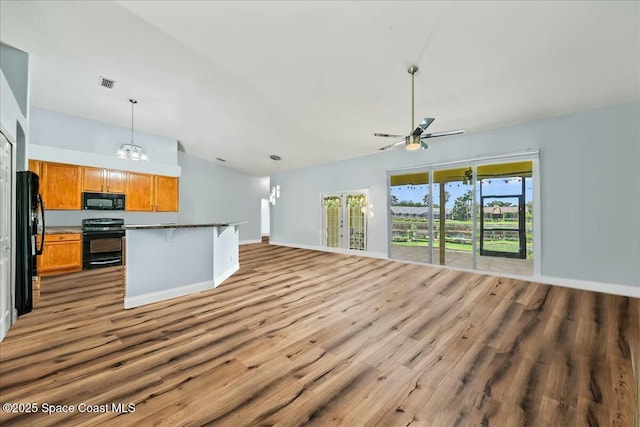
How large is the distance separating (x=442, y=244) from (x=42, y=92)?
8.53 meters

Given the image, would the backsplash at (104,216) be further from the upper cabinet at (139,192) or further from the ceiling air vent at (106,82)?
the ceiling air vent at (106,82)

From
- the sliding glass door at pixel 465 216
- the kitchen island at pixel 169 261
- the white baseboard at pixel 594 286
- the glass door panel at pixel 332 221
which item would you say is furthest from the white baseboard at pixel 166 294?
the white baseboard at pixel 594 286

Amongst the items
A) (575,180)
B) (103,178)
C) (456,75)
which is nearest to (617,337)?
(575,180)

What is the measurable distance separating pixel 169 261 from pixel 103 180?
3.55m

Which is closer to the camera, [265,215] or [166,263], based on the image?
[166,263]

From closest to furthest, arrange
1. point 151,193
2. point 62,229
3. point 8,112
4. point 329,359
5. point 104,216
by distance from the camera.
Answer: point 329,359 < point 8,112 < point 62,229 < point 104,216 < point 151,193

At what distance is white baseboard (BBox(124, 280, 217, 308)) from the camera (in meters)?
3.18

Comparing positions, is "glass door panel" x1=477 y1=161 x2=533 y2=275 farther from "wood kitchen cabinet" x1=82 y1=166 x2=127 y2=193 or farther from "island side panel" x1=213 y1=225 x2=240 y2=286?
"wood kitchen cabinet" x1=82 y1=166 x2=127 y2=193

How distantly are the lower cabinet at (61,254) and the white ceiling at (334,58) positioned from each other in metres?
2.61

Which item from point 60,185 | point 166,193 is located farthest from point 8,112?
point 166,193

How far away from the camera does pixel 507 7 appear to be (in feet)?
7.47

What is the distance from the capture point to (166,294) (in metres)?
3.46

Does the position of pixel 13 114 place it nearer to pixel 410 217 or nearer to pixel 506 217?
pixel 410 217

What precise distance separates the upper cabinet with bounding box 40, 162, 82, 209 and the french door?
5.99m
